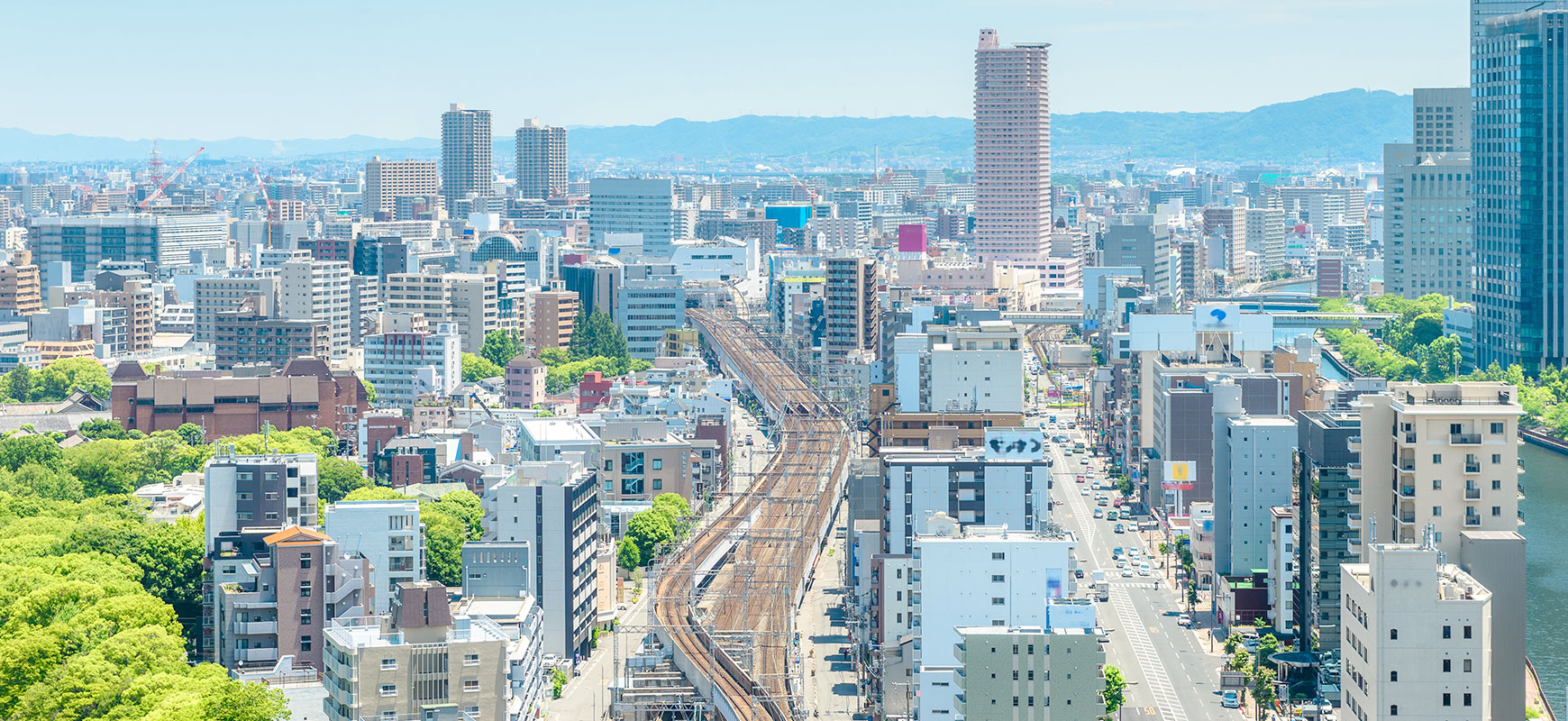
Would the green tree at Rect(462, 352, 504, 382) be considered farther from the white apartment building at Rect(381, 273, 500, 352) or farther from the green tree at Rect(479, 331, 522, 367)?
the white apartment building at Rect(381, 273, 500, 352)

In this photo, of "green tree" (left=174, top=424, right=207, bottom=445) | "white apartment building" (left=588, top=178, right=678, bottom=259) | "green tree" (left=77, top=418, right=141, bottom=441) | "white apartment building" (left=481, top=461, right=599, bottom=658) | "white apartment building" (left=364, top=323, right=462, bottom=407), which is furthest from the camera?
"white apartment building" (left=588, top=178, right=678, bottom=259)

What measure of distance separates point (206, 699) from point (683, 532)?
2004cm

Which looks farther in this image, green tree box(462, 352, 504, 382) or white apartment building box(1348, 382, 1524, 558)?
green tree box(462, 352, 504, 382)

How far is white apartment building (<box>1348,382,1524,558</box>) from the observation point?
1022 inches

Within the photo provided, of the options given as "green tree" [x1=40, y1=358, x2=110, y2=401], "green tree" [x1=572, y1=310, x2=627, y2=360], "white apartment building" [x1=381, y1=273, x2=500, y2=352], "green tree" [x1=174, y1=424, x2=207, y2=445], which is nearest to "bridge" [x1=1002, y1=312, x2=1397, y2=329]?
"green tree" [x1=572, y1=310, x2=627, y2=360]

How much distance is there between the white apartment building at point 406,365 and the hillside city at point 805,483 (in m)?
0.12

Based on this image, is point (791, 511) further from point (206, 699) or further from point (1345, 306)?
point (1345, 306)

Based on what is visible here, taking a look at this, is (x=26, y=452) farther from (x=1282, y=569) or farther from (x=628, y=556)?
(x=1282, y=569)

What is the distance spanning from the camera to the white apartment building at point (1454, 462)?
25953mm

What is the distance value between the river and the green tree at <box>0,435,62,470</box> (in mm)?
26891

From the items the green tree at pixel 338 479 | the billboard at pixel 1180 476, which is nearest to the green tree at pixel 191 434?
the green tree at pixel 338 479

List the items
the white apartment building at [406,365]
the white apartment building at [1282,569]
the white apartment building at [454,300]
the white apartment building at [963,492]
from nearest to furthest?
1. the white apartment building at [963,492]
2. the white apartment building at [1282,569]
3. the white apartment building at [406,365]
4. the white apartment building at [454,300]

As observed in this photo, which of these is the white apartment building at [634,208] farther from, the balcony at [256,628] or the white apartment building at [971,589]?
the white apartment building at [971,589]

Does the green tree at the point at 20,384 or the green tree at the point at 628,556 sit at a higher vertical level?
the green tree at the point at 20,384
